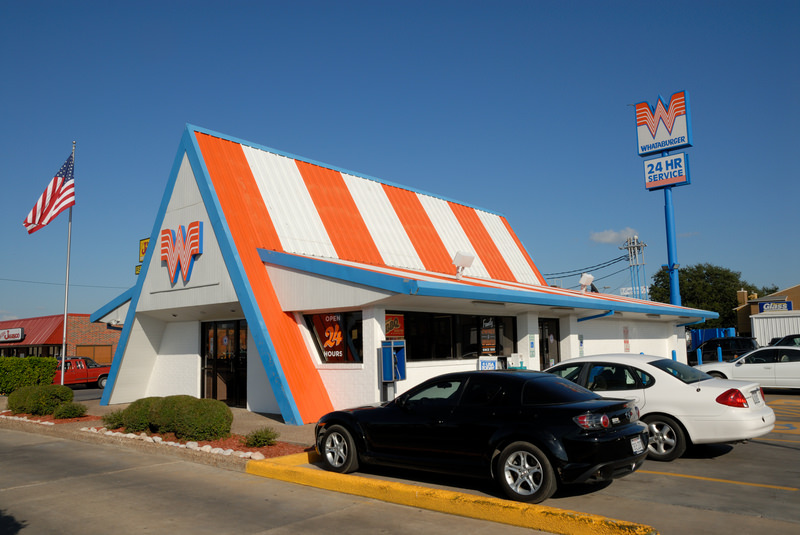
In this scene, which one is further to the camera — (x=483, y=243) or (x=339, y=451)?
(x=483, y=243)

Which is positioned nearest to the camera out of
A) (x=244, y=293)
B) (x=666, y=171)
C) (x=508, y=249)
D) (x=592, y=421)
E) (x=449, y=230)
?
(x=592, y=421)

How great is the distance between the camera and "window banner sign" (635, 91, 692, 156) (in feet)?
107

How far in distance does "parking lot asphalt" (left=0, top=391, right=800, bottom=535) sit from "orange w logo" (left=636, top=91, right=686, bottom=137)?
26357 mm

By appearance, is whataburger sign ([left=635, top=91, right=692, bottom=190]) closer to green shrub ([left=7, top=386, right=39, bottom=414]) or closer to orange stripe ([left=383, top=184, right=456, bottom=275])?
orange stripe ([left=383, top=184, right=456, bottom=275])

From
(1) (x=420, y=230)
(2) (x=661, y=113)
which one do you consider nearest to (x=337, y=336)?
(1) (x=420, y=230)

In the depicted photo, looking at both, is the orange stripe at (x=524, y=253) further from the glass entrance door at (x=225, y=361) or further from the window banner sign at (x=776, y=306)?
the window banner sign at (x=776, y=306)

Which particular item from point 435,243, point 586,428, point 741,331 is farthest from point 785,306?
point 586,428

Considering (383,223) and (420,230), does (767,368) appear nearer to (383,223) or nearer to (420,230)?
(420,230)

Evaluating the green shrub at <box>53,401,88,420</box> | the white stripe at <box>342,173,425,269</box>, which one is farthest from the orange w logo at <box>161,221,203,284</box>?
the white stripe at <box>342,173,425,269</box>

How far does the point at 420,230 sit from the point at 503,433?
48.0 ft

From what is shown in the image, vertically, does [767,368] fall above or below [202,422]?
above

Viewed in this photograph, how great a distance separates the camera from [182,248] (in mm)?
16953

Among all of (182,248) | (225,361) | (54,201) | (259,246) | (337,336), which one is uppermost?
(54,201)

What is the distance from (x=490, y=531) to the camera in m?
6.15
